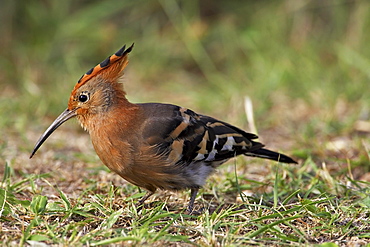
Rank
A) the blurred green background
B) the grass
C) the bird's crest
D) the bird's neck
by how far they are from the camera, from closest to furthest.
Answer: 1. the grass
2. the bird's neck
3. the bird's crest
4. the blurred green background

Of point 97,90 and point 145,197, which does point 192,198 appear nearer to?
point 145,197

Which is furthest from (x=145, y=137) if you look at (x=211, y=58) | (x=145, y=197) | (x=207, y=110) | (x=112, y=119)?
(x=211, y=58)

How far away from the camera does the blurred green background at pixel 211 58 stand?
5.70 metres

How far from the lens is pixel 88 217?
119 inches

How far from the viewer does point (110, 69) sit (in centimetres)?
366

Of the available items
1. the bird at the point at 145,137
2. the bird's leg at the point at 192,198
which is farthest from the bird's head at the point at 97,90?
the bird's leg at the point at 192,198

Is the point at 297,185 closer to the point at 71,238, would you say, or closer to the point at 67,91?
the point at 71,238

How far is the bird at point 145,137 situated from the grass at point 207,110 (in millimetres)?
156

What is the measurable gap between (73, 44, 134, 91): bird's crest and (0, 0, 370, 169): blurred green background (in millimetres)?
1621

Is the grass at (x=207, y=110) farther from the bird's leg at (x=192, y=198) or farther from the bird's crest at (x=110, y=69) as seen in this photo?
the bird's crest at (x=110, y=69)

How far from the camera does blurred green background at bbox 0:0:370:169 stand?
18.7 ft

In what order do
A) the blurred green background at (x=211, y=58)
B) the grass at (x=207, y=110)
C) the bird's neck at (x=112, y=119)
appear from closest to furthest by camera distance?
the grass at (x=207, y=110) < the bird's neck at (x=112, y=119) < the blurred green background at (x=211, y=58)

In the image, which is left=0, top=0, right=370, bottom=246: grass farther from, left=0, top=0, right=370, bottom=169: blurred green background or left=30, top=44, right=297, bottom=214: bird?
left=30, top=44, right=297, bottom=214: bird

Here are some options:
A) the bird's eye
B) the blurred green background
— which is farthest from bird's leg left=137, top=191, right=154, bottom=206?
the blurred green background
